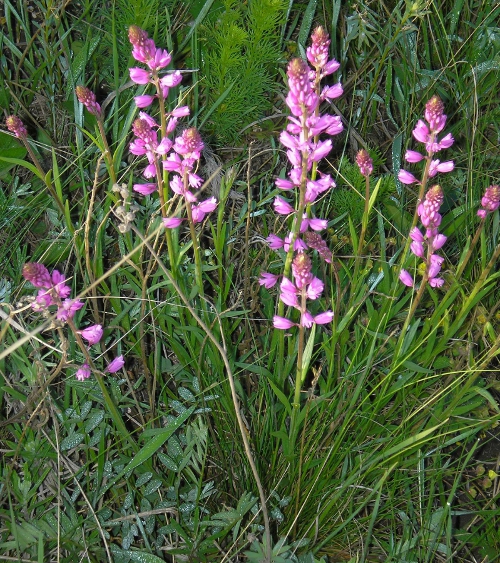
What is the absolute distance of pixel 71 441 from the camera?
2150 mm

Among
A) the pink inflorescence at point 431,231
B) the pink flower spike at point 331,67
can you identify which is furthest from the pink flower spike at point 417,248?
the pink flower spike at point 331,67

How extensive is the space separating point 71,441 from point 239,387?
22.8 inches

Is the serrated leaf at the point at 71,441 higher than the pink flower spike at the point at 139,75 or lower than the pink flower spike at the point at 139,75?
lower

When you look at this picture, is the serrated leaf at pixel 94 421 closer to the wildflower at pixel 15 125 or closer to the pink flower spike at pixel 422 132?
the wildflower at pixel 15 125

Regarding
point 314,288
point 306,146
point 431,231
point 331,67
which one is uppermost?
point 331,67

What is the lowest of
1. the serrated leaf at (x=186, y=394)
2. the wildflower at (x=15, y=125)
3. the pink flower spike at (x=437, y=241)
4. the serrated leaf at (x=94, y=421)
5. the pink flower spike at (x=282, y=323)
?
the serrated leaf at (x=94, y=421)

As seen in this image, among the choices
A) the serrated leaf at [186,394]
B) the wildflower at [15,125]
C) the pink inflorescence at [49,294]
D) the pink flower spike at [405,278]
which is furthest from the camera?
the serrated leaf at [186,394]

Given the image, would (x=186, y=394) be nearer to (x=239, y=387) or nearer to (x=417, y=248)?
(x=239, y=387)

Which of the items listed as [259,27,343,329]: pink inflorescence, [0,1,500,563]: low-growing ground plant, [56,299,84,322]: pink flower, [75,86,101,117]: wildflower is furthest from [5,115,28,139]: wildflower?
[259,27,343,329]: pink inflorescence

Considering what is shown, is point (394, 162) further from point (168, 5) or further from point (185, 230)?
point (168, 5)

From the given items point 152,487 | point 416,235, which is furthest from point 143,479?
→ point 416,235

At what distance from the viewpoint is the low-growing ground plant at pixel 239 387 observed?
195cm

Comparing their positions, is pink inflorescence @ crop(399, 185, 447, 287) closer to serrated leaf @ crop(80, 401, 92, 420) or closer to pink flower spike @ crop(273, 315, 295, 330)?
pink flower spike @ crop(273, 315, 295, 330)

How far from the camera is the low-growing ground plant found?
1.95 metres
